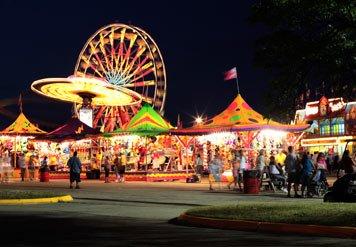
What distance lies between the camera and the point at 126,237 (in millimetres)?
11805

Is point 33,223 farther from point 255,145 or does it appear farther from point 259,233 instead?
point 255,145

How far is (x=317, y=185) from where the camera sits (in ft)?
75.6

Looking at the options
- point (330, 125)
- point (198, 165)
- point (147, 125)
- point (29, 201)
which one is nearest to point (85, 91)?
point (147, 125)

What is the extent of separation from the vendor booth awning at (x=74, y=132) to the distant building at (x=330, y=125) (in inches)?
868

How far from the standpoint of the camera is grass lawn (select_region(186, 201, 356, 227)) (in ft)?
42.7

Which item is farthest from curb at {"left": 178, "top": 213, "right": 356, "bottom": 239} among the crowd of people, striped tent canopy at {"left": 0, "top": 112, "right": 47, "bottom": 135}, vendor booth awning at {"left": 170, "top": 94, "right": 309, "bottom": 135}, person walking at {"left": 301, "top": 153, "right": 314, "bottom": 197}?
striped tent canopy at {"left": 0, "top": 112, "right": 47, "bottom": 135}

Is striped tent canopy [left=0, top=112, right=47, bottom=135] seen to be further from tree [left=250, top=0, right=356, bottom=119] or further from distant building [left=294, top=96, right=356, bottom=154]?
tree [left=250, top=0, right=356, bottom=119]

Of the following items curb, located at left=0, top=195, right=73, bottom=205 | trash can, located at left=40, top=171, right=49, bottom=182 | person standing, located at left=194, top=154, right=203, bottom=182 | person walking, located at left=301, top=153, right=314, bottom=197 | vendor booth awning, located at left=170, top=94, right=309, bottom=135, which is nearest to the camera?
curb, located at left=0, top=195, right=73, bottom=205

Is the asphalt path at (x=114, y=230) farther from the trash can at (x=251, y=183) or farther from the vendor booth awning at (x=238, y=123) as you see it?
the vendor booth awning at (x=238, y=123)

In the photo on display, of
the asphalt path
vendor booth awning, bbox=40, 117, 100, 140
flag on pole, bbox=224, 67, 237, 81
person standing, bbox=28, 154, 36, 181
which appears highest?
flag on pole, bbox=224, 67, 237, 81

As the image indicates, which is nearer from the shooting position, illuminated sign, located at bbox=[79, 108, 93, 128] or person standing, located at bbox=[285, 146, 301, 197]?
person standing, located at bbox=[285, 146, 301, 197]

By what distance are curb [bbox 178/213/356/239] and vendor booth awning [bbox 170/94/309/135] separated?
64.5ft

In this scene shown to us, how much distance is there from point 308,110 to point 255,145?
33.6 meters

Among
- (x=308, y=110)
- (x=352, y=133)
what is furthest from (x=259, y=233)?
(x=308, y=110)
